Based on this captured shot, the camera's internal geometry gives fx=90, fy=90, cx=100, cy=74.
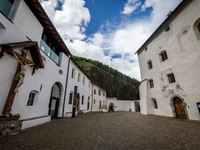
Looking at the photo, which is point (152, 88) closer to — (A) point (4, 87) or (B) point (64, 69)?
(B) point (64, 69)

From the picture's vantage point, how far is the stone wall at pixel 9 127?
3.87m

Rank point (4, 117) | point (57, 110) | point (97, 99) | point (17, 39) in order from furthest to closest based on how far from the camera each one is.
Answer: point (97, 99), point (57, 110), point (17, 39), point (4, 117)

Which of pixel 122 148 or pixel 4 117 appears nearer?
pixel 122 148

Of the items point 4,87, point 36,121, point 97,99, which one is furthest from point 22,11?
point 97,99

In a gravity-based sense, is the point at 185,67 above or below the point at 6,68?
above

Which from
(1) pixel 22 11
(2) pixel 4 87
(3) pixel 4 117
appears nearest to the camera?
(3) pixel 4 117

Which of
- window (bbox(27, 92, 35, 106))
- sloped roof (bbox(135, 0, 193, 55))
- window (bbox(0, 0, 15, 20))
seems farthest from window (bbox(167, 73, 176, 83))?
window (bbox(0, 0, 15, 20))

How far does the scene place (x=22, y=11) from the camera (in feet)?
18.6

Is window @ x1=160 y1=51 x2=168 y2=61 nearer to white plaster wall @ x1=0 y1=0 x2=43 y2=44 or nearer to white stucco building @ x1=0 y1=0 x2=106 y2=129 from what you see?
white stucco building @ x1=0 y1=0 x2=106 y2=129

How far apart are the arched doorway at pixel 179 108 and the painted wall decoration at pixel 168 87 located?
77 cm

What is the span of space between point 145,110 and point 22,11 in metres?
16.0

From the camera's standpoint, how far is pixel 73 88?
1286 centimetres

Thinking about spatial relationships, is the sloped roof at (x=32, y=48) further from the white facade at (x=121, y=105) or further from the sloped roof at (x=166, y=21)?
the white facade at (x=121, y=105)

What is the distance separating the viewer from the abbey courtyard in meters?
3.88
